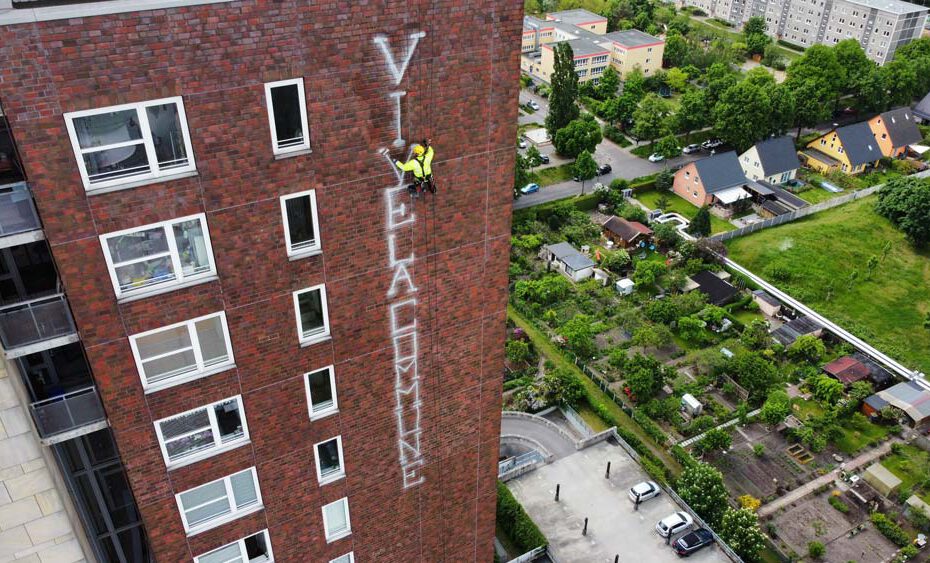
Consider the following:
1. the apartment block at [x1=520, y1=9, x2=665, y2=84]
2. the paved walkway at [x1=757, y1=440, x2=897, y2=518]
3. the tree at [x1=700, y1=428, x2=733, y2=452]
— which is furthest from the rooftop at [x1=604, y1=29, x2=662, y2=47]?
the tree at [x1=700, y1=428, x2=733, y2=452]

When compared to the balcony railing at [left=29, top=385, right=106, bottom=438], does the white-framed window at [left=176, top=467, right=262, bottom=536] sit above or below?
below

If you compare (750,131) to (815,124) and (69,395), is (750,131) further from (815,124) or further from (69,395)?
(69,395)

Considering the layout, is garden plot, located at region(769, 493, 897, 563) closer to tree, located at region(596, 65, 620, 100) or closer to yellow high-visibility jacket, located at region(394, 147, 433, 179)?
yellow high-visibility jacket, located at region(394, 147, 433, 179)

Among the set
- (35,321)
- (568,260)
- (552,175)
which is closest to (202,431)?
(35,321)

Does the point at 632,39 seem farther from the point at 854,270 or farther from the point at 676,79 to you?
the point at 854,270

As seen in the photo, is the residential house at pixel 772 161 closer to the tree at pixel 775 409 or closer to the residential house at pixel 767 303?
the residential house at pixel 767 303

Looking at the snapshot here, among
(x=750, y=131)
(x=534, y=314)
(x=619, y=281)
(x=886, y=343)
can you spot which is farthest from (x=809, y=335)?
(x=750, y=131)

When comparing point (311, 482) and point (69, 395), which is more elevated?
point (69, 395)
